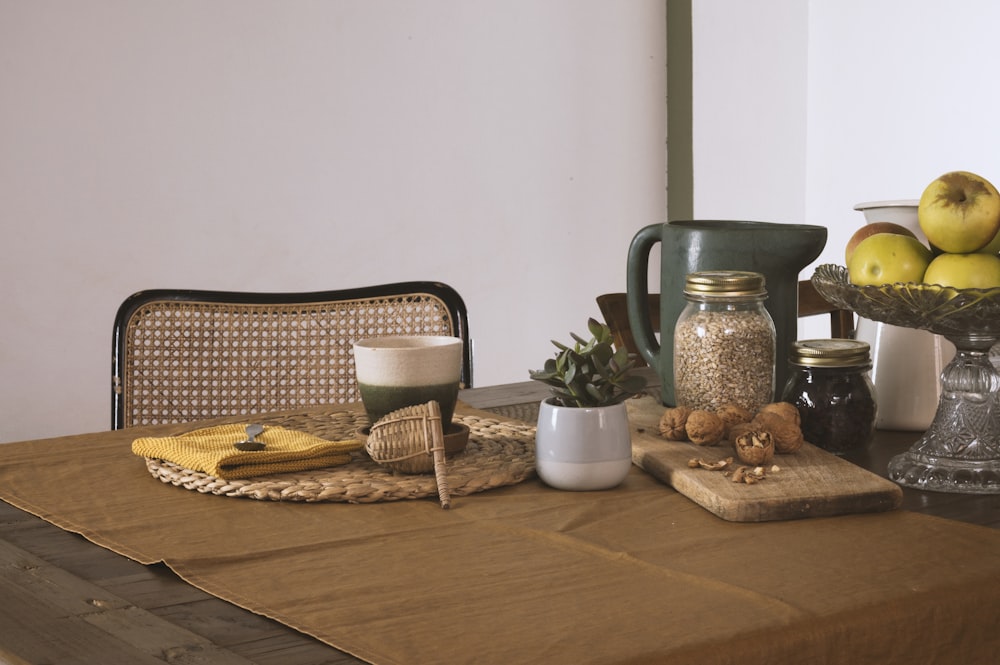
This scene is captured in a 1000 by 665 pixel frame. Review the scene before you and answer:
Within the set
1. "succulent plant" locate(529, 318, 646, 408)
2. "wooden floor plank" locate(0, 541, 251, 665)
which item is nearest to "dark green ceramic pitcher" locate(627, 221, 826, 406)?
"succulent plant" locate(529, 318, 646, 408)

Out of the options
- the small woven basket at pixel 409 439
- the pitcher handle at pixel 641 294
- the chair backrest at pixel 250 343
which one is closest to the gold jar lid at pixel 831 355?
the pitcher handle at pixel 641 294

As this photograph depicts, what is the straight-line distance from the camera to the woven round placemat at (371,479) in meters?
0.91

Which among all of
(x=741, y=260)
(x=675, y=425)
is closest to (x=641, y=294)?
(x=741, y=260)

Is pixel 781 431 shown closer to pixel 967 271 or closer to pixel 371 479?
pixel 967 271

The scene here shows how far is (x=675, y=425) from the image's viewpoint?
1.04 m

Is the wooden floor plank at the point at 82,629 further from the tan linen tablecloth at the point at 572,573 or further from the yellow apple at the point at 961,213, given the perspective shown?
the yellow apple at the point at 961,213

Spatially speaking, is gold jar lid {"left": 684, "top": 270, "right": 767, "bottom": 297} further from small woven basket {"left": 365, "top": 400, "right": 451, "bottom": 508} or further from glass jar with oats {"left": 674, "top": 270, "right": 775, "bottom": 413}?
small woven basket {"left": 365, "top": 400, "right": 451, "bottom": 508}

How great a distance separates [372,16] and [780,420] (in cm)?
249

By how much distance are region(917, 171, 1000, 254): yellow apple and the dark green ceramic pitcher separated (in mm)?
177

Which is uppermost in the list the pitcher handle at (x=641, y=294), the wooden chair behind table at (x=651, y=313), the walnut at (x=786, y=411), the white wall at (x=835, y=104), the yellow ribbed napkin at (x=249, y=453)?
the white wall at (x=835, y=104)

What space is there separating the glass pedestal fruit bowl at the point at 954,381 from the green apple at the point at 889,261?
0.03 meters

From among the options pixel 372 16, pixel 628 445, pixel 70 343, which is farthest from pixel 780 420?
pixel 372 16

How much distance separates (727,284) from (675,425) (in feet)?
0.47

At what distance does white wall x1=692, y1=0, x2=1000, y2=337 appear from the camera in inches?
116
